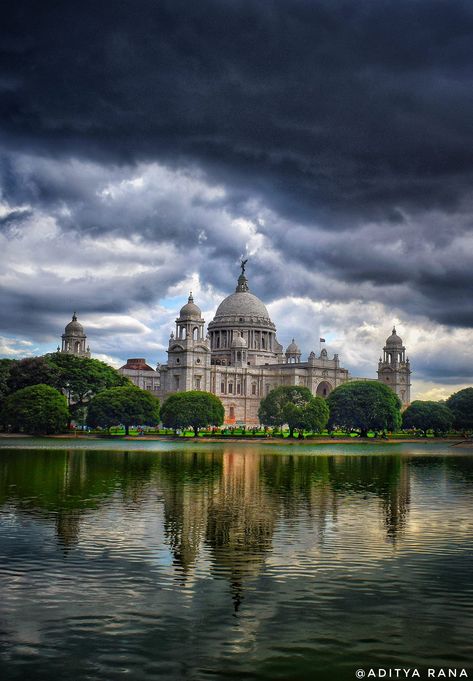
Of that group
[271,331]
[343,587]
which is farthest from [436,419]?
[343,587]

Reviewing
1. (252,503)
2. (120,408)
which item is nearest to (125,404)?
(120,408)

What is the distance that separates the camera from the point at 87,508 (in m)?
30.4

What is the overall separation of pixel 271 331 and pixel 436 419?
232ft

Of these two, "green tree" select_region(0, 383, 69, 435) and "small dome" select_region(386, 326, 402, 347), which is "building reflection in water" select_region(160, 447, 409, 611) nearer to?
"green tree" select_region(0, 383, 69, 435)

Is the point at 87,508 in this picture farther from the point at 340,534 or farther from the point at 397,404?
the point at 397,404

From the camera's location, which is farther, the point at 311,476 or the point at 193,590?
the point at 311,476

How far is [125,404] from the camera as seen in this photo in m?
112

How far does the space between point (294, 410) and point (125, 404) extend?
23.0 meters

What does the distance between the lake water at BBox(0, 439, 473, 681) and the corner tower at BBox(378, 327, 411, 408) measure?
517ft

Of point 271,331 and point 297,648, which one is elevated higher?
point 271,331

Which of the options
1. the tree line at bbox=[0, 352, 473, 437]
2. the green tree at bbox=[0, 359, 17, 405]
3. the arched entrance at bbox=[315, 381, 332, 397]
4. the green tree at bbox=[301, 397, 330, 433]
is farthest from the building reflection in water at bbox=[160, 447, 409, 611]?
the arched entrance at bbox=[315, 381, 332, 397]

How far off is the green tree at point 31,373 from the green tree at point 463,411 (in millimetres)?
67185

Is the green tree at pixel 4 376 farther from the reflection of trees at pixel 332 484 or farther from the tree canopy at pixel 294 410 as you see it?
the reflection of trees at pixel 332 484

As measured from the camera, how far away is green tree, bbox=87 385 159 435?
112000 millimetres
